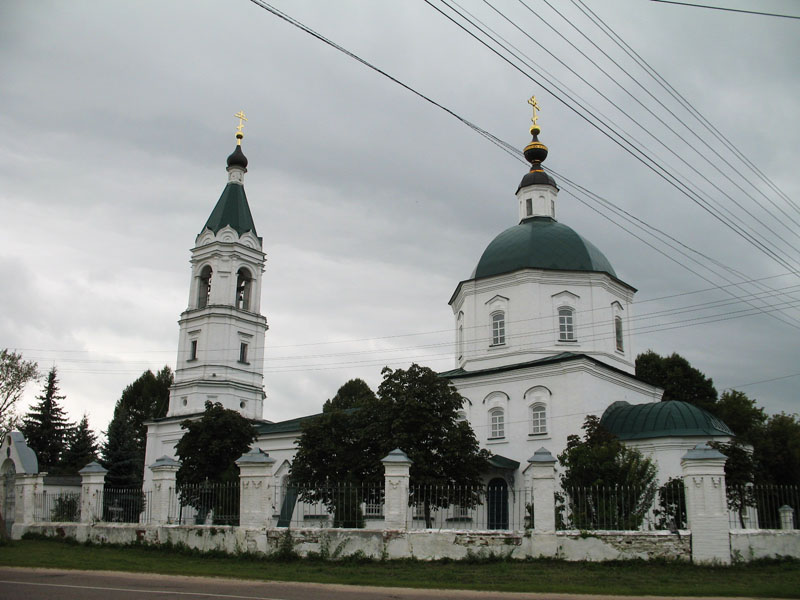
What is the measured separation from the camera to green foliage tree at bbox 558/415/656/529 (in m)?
14.8

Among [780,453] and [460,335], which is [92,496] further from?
[780,453]

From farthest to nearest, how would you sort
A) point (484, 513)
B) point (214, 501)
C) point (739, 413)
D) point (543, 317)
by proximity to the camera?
point (739, 413)
point (543, 317)
point (484, 513)
point (214, 501)

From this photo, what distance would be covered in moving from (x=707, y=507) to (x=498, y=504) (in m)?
10.4

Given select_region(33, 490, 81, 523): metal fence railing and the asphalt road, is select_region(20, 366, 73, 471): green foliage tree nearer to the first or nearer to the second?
select_region(33, 490, 81, 523): metal fence railing

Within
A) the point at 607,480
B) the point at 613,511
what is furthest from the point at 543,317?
the point at 613,511

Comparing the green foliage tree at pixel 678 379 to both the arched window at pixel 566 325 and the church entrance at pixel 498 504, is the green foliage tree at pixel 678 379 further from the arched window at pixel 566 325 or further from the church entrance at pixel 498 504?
the church entrance at pixel 498 504

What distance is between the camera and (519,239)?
26.5m

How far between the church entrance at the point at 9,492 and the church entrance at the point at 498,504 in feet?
45.2

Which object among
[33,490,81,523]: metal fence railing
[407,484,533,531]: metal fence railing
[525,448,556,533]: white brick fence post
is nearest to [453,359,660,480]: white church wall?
[407,484,533,531]: metal fence railing

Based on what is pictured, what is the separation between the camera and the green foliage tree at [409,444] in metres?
17.7

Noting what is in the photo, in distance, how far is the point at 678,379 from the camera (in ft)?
116

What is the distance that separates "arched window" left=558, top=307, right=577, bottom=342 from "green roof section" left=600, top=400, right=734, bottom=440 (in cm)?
323

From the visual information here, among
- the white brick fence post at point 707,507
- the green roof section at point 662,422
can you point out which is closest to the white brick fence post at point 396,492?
the white brick fence post at point 707,507

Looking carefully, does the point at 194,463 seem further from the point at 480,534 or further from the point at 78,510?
the point at 480,534
